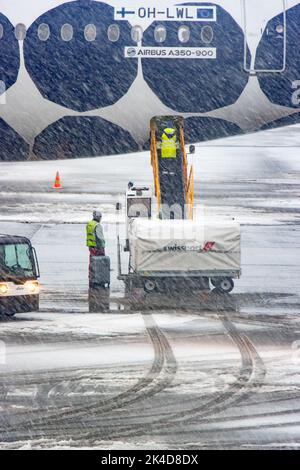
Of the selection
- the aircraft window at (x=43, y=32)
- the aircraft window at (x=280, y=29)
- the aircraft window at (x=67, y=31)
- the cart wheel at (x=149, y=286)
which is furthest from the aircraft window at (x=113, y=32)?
the cart wheel at (x=149, y=286)

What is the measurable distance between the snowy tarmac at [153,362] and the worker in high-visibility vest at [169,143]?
3.30m

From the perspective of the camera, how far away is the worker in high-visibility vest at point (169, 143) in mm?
27812

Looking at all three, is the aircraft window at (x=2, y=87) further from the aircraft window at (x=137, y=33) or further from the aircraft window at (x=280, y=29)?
the aircraft window at (x=280, y=29)

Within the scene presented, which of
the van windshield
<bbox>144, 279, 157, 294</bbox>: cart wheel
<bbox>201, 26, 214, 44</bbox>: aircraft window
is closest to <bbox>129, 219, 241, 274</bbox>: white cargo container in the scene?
<bbox>144, 279, 157, 294</bbox>: cart wheel

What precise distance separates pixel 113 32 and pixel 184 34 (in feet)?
5.09

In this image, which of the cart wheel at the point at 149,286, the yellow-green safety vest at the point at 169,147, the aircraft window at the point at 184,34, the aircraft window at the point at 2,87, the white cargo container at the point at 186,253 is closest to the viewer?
the aircraft window at the point at 184,34

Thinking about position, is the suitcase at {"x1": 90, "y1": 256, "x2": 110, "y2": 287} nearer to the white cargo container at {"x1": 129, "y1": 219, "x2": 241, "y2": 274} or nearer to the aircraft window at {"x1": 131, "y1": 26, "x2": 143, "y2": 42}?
the white cargo container at {"x1": 129, "y1": 219, "x2": 241, "y2": 274}

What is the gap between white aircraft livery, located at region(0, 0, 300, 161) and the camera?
24.0m

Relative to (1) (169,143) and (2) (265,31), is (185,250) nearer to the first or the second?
(1) (169,143)

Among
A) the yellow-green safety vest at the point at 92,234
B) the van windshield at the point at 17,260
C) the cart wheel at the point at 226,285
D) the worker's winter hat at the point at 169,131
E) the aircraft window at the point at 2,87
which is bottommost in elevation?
the cart wheel at the point at 226,285

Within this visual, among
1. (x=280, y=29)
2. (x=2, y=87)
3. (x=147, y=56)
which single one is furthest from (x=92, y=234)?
(x=280, y=29)

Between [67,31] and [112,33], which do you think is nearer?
[112,33]

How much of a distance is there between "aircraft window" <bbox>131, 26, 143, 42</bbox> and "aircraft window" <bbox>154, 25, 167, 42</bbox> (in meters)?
0.34

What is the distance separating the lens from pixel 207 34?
24047 millimetres
